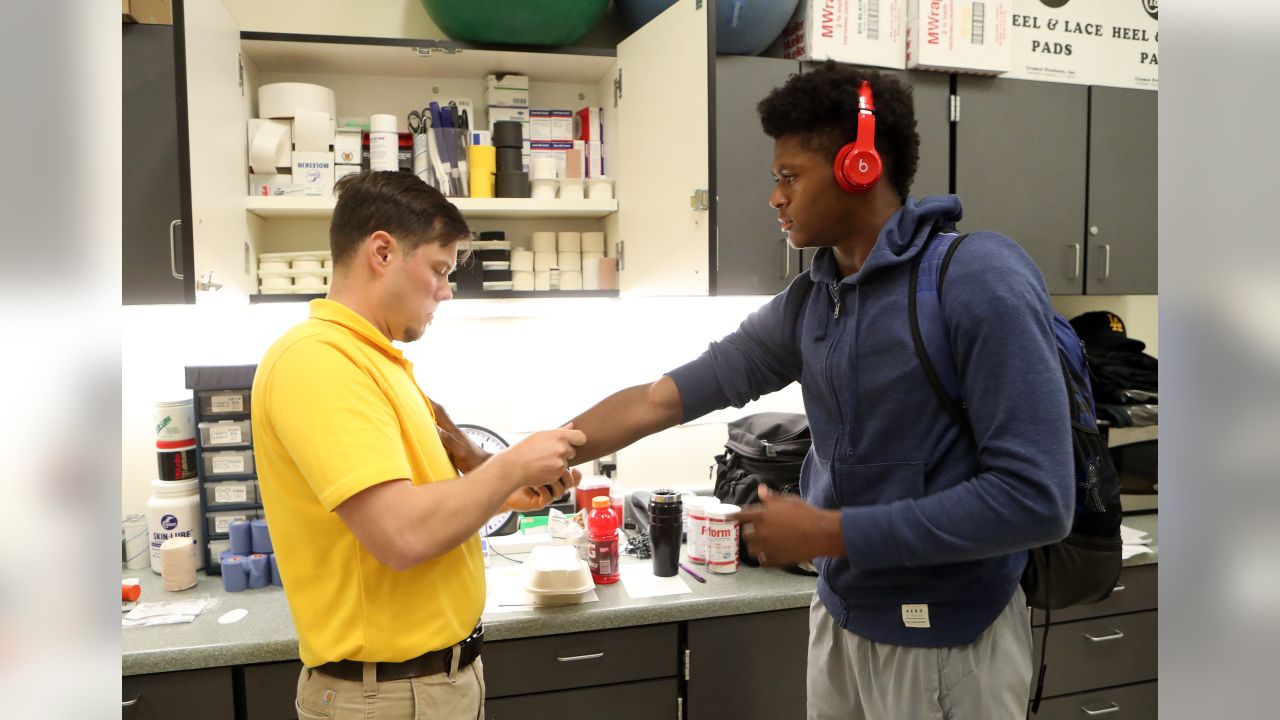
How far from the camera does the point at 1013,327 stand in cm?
115

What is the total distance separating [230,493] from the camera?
2.22 metres

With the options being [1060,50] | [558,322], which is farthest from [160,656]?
[1060,50]

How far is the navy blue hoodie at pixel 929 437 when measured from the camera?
1.14m

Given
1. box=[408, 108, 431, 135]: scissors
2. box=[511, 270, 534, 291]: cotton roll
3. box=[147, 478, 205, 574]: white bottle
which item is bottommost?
box=[147, 478, 205, 574]: white bottle

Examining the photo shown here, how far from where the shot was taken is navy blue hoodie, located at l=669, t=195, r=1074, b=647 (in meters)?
1.14

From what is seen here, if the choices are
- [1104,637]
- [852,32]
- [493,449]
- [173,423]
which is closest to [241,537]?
[173,423]

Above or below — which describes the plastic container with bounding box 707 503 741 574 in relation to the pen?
above

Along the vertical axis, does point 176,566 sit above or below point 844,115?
below

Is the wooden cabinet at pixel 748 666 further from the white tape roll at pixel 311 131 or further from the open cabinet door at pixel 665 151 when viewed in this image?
the white tape roll at pixel 311 131

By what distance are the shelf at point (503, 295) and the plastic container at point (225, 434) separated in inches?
14.3

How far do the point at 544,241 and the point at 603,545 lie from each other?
103cm

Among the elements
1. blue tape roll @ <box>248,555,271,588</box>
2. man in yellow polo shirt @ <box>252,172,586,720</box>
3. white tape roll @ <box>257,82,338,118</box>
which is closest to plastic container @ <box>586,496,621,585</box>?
man in yellow polo shirt @ <box>252,172,586,720</box>

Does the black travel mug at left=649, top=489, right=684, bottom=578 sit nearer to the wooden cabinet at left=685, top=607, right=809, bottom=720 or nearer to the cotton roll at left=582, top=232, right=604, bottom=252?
the wooden cabinet at left=685, top=607, right=809, bottom=720

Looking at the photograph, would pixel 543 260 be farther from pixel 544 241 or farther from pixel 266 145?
pixel 266 145
